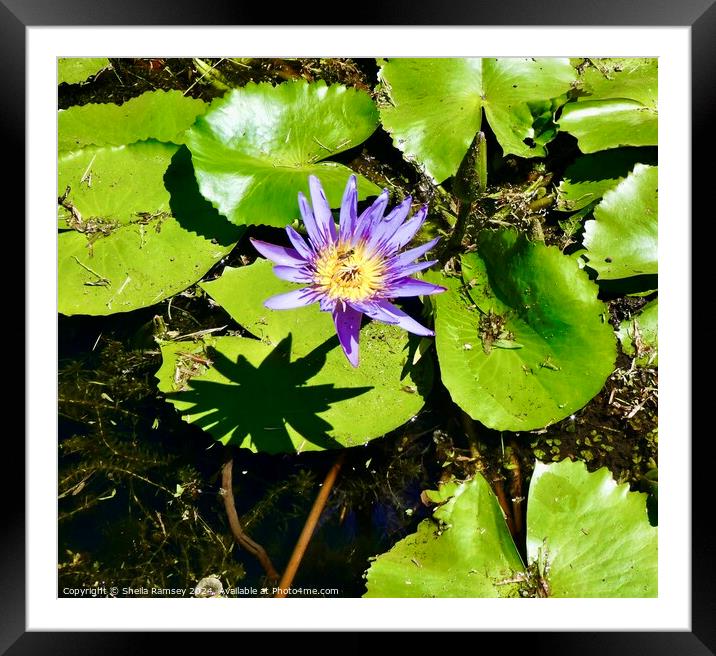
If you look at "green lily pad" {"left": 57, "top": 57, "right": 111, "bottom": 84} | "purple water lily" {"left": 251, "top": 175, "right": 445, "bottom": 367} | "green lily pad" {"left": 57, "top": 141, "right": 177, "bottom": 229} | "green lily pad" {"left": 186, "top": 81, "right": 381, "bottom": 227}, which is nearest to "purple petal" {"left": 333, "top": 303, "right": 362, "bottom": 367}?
"purple water lily" {"left": 251, "top": 175, "right": 445, "bottom": 367}

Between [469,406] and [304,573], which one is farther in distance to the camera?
[304,573]

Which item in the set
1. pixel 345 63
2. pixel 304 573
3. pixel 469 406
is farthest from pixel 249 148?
pixel 304 573

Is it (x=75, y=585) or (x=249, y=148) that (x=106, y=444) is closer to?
(x=75, y=585)

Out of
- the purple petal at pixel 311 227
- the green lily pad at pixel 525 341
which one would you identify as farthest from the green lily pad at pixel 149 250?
the green lily pad at pixel 525 341

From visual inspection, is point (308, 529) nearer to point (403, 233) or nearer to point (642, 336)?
point (403, 233)
